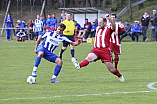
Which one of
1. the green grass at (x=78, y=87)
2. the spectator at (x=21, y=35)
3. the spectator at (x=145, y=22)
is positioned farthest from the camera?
the spectator at (x=21, y=35)

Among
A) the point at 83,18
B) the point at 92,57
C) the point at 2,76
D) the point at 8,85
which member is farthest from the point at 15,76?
Answer: the point at 83,18

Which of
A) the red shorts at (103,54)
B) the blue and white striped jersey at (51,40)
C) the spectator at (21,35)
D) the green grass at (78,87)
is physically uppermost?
the blue and white striped jersey at (51,40)

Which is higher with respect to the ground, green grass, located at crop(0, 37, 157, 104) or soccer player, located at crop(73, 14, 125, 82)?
soccer player, located at crop(73, 14, 125, 82)

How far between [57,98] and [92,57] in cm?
246

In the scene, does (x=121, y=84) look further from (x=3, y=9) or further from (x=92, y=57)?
(x=3, y=9)

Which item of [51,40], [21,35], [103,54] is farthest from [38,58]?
[21,35]

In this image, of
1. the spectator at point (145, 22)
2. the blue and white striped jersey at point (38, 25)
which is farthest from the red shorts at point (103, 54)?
the spectator at point (145, 22)

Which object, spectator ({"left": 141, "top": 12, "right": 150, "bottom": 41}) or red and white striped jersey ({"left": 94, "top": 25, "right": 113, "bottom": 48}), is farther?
spectator ({"left": 141, "top": 12, "right": 150, "bottom": 41})

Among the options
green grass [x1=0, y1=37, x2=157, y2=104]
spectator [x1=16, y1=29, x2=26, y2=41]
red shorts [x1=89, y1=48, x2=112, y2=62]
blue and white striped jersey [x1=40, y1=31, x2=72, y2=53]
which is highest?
blue and white striped jersey [x1=40, y1=31, x2=72, y2=53]

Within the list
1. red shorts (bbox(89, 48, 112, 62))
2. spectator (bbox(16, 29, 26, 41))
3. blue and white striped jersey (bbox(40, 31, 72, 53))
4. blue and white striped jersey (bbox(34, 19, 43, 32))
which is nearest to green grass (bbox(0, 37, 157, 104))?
red shorts (bbox(89, 48, 112, 62))

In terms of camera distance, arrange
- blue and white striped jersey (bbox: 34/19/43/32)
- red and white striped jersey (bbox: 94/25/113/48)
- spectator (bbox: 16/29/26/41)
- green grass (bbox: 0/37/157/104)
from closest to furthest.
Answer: green grass (bbox: 0/37/157/104) → red and white striped jersey (bbox: 94/25/113/48) → blue and white striped jersey (bbox: 34/19/43/32) → spectator (bbox: 16/29/26/41)

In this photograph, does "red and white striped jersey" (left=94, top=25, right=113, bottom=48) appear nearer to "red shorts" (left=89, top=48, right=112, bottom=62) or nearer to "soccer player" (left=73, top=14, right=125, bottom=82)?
"soccer player" (left=73, top=14, right=125, bottom=82)

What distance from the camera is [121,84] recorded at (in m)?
9.75

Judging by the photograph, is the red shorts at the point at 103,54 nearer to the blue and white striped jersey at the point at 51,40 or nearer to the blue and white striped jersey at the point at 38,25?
the blue and white striped jersey at the point at 51,40
